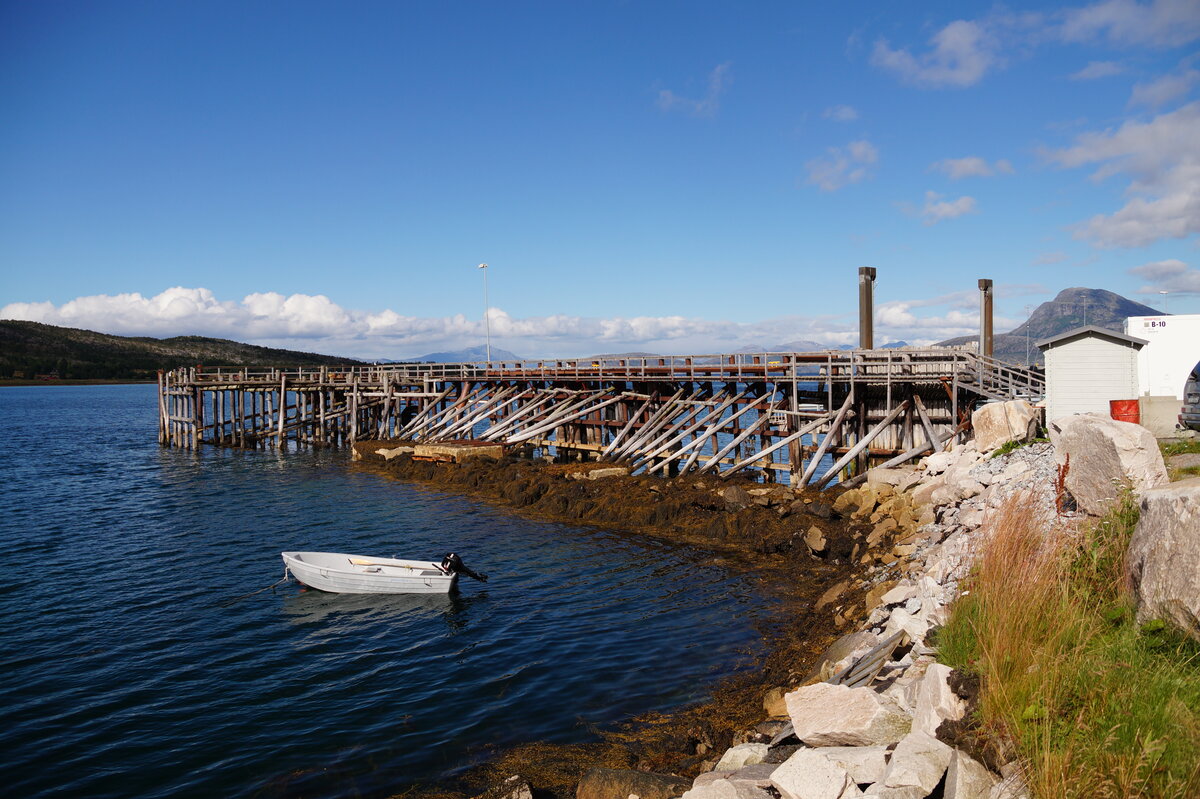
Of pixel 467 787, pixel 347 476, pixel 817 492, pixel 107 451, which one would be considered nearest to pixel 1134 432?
pixel 467 787

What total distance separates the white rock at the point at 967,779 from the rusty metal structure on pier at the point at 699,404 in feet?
63.7

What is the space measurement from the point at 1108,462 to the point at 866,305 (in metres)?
21.5

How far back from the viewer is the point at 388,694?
523 inches

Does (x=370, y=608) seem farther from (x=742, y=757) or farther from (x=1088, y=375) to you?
(x=1088, y=375)

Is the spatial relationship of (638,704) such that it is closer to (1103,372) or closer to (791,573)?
(791,573)

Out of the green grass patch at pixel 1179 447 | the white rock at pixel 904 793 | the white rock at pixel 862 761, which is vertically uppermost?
the green grass patch at pixel 1179 447

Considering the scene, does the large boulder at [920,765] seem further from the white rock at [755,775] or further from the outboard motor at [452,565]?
the outboard motor at [452,565]

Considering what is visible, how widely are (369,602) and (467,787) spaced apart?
385 inches

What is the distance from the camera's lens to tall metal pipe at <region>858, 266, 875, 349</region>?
30.3 meters

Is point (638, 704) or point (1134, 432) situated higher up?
point (1134, 432)

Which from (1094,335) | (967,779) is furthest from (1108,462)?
(1094,335)

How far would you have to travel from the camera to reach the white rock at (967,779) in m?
5.51

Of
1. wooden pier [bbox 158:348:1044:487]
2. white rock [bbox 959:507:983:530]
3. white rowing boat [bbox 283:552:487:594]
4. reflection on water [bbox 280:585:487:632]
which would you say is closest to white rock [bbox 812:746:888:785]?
white rock [bbox 959:507:983:530]

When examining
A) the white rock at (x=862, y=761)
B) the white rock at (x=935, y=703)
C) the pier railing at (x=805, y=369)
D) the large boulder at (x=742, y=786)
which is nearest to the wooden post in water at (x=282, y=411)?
the pier railing at (x=805, y=369)
